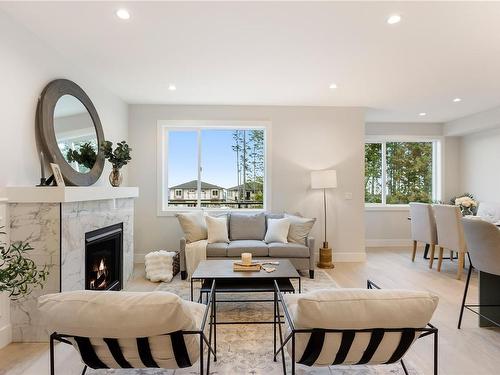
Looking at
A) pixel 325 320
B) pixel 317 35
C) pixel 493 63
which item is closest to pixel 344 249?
pixel 493 63

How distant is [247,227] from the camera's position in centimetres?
483

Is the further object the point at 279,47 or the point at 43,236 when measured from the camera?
the point at 279,47

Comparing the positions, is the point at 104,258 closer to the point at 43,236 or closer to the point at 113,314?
the point at 43,236

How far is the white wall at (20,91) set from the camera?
252 centimetres

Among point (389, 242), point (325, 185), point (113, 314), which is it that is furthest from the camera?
point (389, 242)

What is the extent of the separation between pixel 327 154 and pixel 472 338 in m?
3.33

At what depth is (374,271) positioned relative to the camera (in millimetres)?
4738

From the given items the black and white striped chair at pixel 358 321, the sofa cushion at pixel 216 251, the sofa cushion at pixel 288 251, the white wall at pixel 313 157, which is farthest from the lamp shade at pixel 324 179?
the black and white striped chair at pixel 358 321

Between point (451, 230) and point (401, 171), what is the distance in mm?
2875

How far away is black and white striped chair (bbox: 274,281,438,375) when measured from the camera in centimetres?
147

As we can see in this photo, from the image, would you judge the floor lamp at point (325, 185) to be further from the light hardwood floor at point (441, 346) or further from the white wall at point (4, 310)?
the white wall at point (4, 310)

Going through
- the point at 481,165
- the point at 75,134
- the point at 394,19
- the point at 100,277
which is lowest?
the point at 100,277

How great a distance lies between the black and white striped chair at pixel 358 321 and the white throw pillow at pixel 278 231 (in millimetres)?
2931

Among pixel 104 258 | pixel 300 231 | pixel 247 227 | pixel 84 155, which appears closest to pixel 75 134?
pixel 84 155
